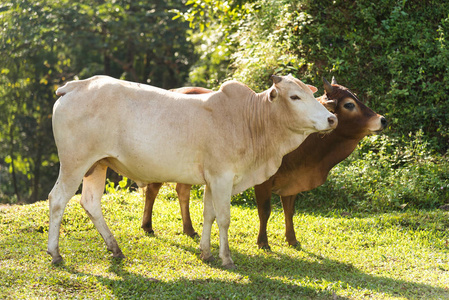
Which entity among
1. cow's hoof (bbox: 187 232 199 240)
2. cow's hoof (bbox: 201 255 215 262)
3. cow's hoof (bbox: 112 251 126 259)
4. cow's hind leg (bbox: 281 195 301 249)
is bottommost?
cow's hoof (bbox: 187 232 199 240)

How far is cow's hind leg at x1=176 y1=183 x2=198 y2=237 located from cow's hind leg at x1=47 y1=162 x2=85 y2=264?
1.70 meters

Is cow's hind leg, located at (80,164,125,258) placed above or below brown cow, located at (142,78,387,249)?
below

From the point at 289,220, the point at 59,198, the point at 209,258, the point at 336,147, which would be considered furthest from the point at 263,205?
the point at 59,198

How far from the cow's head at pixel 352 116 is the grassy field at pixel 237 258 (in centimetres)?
144

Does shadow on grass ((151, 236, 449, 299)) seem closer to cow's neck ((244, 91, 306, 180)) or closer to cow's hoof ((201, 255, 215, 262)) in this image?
cow's hoof ((201, 255, 215, 262))

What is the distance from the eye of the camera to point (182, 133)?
6113 millimetres

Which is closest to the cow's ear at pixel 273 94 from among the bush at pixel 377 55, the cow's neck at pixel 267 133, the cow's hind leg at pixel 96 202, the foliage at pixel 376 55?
the cow's neck at pixel 267 133

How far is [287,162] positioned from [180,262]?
1.72m

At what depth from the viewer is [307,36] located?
433 inches

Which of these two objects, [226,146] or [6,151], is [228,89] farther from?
[6,151]

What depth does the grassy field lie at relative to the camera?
555 centimetres

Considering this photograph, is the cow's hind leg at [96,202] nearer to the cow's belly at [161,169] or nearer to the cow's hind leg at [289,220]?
the cow's belly at [161,169]

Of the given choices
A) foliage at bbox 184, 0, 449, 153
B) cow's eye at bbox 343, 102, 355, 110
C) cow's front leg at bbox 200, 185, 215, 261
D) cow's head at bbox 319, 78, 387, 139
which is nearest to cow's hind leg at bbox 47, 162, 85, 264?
cow's front leg at bbox 200, 185, 215, 261

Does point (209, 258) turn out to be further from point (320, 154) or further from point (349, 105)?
point (349, 105)
